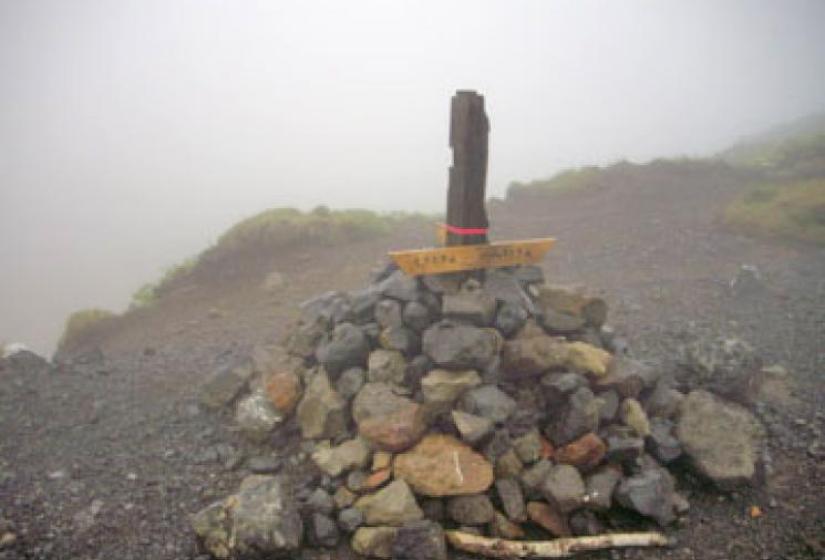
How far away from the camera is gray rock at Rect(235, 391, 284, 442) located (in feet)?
26.7

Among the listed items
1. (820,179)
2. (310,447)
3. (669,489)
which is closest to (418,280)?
(310,447)

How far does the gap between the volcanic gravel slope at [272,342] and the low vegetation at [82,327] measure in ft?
2.16

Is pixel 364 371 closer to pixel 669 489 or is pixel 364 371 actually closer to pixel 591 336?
pixel 591 336

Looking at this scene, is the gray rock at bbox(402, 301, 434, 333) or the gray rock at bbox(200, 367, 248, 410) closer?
the gray rock at bbox(402, 301, 434, 333)

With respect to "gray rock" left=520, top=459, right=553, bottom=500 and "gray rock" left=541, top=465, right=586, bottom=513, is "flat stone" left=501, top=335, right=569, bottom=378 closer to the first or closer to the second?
"gray rock" left=520, top=459, right=553, bottom=500

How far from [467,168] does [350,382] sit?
323cm

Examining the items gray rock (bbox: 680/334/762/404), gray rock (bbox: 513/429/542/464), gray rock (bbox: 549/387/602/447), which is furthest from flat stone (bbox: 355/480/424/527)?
gray rock (bbox: 680/334/762/404)

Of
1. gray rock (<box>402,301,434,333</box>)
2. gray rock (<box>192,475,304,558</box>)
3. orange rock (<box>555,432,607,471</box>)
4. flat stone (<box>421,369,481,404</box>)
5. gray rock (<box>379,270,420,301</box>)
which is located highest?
gray rock (<box>379,270,420,301</box>)

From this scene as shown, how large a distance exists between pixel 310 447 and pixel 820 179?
2034cm

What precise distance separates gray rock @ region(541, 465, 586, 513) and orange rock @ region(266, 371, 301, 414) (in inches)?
137

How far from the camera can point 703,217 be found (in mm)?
19672

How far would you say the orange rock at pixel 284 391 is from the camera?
8.25m

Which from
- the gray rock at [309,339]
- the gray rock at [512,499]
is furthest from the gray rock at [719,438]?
the gray rock at [309,339]

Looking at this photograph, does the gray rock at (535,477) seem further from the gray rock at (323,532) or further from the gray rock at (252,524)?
the gray rock at (252,524)
